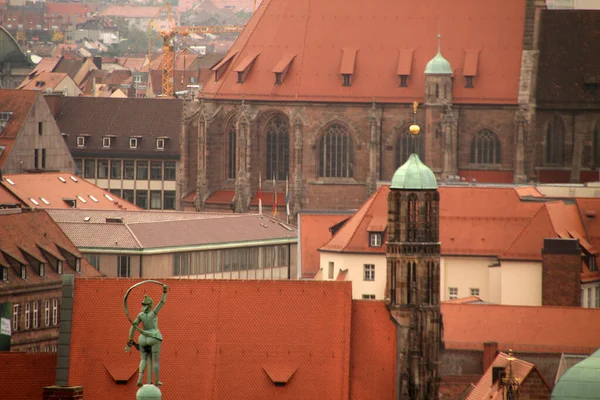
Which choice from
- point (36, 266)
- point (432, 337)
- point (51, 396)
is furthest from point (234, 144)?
point (51, 396)

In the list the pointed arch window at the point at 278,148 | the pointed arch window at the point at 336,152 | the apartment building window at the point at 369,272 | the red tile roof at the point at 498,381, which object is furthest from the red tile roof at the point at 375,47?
the red tile roof at the point at 498,381

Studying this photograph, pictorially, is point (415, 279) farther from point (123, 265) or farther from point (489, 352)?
point (123, 265)

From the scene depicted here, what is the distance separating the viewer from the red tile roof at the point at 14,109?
165750mm

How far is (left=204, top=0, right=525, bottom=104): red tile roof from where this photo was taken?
532ft

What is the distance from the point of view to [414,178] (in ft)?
322

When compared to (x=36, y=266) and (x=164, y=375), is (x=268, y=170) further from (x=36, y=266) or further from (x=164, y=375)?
(x=164, y=375)

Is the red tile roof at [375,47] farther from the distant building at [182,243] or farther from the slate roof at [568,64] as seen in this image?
the distant building at [182,243]

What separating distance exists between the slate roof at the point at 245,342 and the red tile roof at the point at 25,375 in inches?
37.3

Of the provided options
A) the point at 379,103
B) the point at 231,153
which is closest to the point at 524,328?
the point at 379,103

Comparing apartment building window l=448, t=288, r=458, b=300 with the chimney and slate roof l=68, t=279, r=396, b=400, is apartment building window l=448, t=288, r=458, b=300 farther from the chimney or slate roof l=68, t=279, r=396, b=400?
slate roof l=68, t=279, r=396, b=400

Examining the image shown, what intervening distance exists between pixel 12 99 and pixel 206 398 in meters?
82.5

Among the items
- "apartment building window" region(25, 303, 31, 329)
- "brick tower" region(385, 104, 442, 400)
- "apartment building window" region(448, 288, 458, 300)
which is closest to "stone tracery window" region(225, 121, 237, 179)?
"apartment building window" region(448, 288, 458, 300)

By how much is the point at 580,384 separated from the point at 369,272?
45.8m

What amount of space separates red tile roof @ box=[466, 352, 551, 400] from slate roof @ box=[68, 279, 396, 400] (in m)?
6.42
